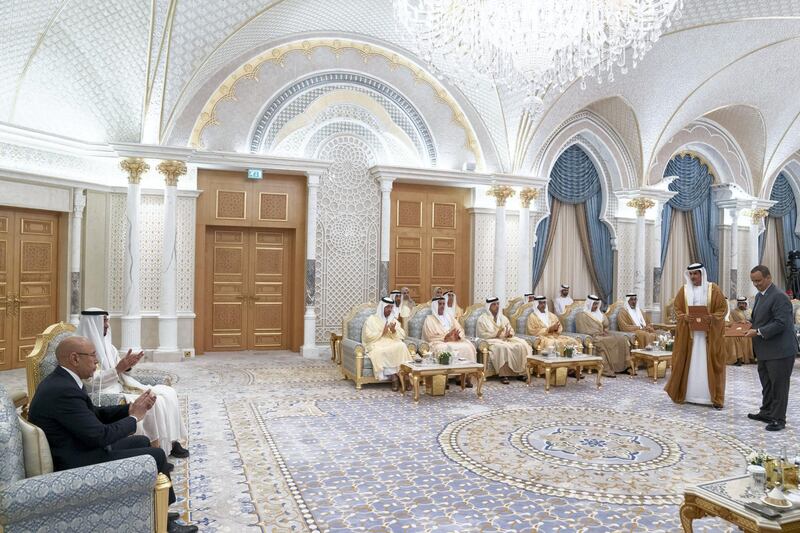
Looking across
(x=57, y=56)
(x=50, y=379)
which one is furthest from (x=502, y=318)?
(x=57, y=56)

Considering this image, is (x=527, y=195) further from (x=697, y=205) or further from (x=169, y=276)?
(x=169, y=276)

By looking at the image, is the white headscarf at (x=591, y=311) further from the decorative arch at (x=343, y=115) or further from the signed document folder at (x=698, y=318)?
the decorative arch at (x=343, y=115)

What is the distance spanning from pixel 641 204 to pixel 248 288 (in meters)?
7.96

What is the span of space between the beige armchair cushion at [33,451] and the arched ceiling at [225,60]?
6.48m

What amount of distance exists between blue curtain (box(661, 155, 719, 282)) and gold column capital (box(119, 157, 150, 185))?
415 inches

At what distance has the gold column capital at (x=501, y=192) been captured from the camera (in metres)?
10.5

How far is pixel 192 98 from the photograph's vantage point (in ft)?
28.7

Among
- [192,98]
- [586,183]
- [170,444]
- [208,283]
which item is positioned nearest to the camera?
[170,444]

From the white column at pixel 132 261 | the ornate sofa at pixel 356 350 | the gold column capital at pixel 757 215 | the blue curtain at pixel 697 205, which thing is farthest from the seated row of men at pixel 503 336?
the gold column capital at pixel 757 215

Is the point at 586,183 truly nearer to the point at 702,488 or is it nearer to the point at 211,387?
the point at 211,387

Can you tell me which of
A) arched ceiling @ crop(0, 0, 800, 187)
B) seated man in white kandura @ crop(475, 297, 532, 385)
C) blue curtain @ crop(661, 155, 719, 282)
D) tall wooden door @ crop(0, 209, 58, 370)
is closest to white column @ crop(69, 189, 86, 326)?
tall wooden door @ crop(0, 209, 58, 370)

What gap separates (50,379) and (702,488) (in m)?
3.23

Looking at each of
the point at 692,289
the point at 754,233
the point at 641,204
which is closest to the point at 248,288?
the point at 692,289

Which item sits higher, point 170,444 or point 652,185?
point 652,185
